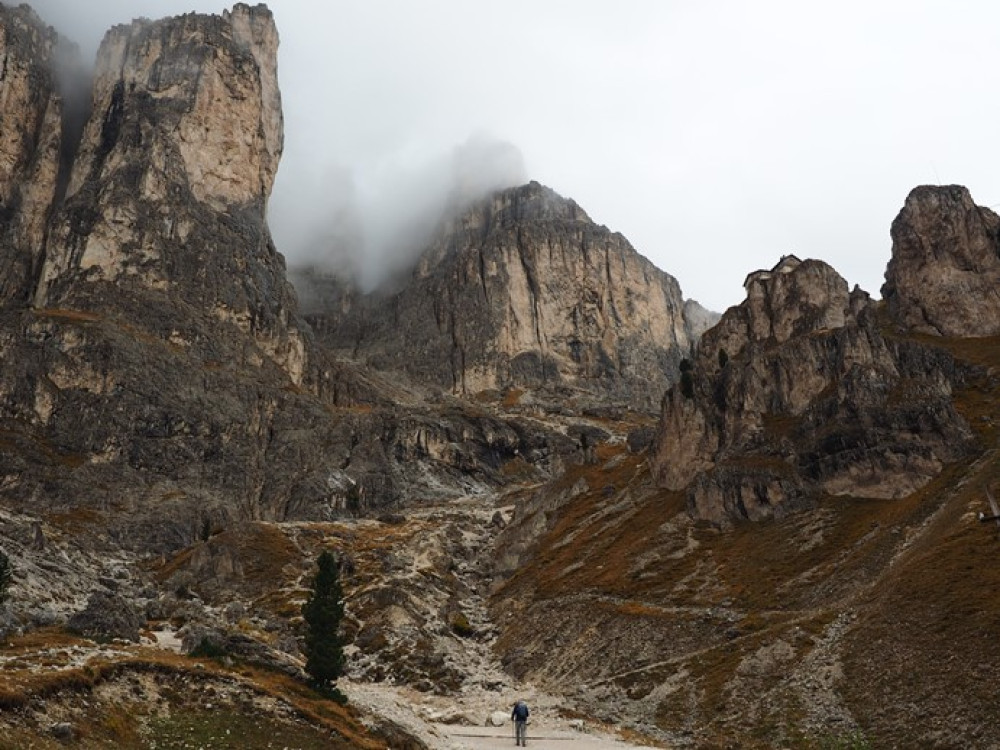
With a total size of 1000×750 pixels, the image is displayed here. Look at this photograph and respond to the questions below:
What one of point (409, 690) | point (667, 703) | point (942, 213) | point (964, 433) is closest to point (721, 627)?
point (667, 703)

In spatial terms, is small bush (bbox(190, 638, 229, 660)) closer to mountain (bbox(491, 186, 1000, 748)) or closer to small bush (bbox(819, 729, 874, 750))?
mountain (bbox(491, 186, 1000, 748))

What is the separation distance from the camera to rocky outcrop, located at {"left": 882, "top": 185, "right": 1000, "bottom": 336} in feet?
386

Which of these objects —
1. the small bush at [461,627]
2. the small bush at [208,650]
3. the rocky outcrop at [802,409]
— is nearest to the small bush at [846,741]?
the small bush at [208,650]

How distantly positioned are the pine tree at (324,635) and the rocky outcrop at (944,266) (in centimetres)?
10264

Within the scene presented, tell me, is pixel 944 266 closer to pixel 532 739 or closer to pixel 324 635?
pixel 532 739

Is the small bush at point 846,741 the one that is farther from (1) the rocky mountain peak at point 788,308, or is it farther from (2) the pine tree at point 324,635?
(1) the rocky mountain peak at point 788,308

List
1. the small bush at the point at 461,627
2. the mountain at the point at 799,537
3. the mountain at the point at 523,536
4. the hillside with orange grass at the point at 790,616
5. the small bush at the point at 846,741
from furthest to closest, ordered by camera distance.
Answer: the small bush at the point at 461,627, the mountain at the point at 799,537, the hillside with orange grass at the point at 790,616, the mountain at the point at 523,536, the small bush at the point at 846,741

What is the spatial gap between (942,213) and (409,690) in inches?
4525

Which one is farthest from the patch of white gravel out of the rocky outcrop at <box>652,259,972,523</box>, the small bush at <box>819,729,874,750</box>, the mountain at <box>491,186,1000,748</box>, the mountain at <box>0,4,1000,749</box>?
the rocky outcrop at <box>652,259,972,523</box>

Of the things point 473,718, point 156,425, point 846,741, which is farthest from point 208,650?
point 156,425

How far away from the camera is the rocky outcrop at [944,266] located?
11769 cm

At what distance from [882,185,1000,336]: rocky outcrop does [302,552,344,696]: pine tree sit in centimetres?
10264

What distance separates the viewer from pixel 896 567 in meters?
59.5

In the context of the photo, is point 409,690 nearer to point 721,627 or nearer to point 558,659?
point 558,659
